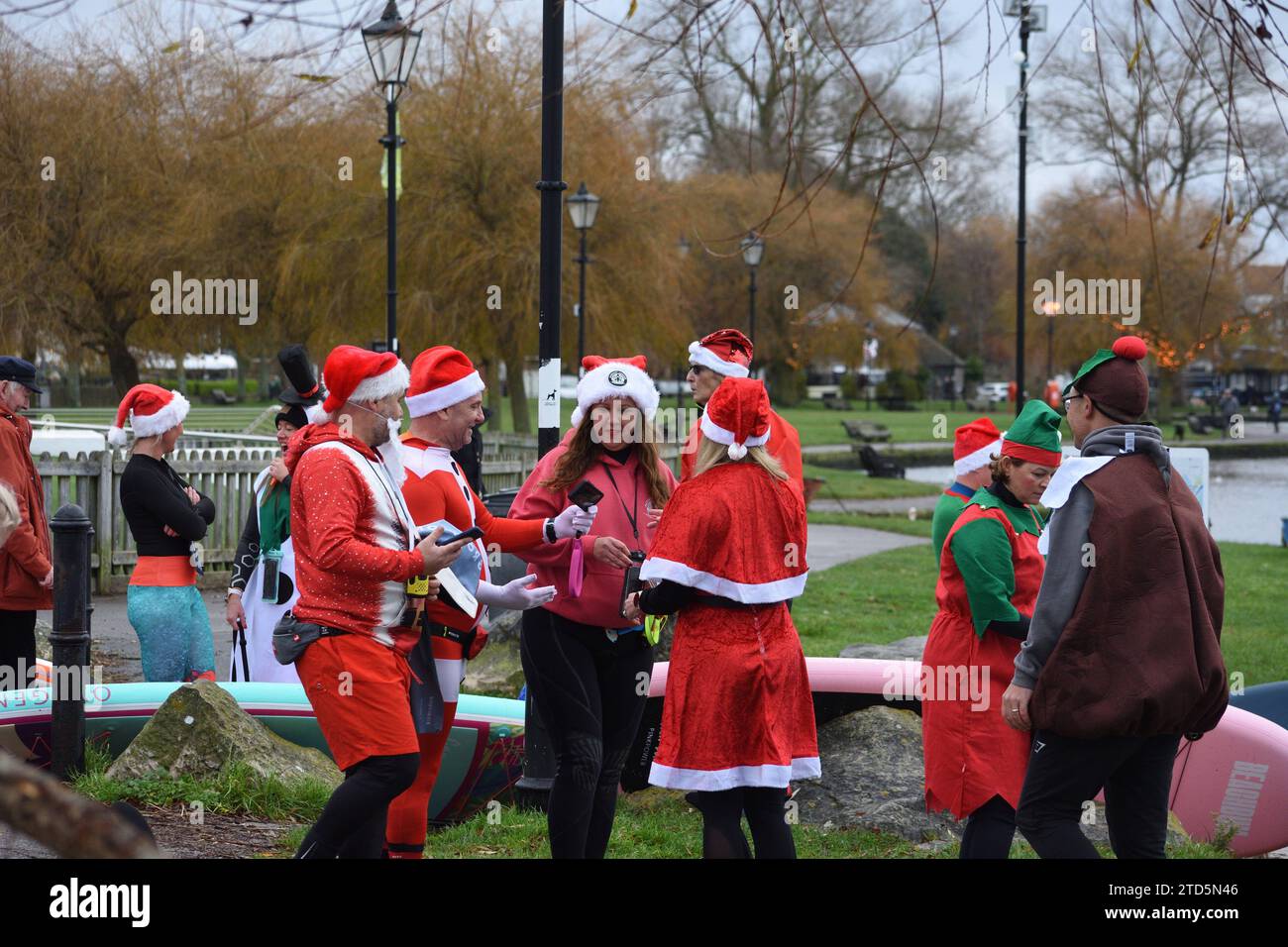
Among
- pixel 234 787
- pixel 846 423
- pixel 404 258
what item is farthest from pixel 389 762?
pixel 846 423

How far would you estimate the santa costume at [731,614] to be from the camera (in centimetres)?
429

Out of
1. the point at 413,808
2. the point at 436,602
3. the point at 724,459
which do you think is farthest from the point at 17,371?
the point at 724,459

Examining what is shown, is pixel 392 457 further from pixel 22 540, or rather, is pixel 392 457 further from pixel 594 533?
pixel 22 540

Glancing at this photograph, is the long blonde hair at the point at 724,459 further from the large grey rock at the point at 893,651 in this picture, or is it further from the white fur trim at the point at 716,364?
the large grey rock at the point at 893,651

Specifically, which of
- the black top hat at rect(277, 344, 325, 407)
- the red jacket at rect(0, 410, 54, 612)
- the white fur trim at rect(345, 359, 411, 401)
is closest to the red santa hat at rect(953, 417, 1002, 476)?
the white fur trim at rect(345, 359, 411, 401)

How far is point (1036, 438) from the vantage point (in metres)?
4.80

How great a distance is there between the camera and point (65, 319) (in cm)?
3192

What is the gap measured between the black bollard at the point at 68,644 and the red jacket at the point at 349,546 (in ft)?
7.22

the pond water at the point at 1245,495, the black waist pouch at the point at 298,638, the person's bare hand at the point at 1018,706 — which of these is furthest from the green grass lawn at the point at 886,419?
the black waist pouch at the point at 298,638

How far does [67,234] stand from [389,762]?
98.6 feet

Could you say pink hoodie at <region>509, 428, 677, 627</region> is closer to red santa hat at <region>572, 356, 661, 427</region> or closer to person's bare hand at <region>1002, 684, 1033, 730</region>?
red santa hat at <region>572, 356, 661, 427</region>

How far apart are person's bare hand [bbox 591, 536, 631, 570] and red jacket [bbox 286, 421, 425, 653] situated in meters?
0.70

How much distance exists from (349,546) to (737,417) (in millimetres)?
1206
